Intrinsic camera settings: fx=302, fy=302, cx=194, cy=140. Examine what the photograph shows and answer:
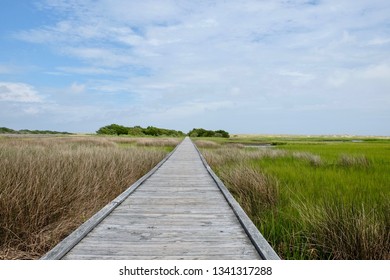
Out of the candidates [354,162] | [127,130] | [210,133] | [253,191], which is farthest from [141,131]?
[253,191]


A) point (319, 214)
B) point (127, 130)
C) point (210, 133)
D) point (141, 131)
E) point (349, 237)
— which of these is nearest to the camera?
point (349, 237)

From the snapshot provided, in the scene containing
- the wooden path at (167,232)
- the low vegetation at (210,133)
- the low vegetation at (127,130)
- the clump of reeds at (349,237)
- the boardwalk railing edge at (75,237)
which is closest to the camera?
the boardwalk railing edge at (75,237)

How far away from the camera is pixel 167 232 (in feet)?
11.7

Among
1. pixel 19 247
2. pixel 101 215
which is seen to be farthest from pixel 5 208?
pixel 101 215

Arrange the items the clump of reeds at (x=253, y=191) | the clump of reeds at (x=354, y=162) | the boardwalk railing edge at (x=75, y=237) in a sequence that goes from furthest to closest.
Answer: the clump of reeds at (x=354, y=162) → the clump of reeds at (x=253, y=191) → the boardwalk railing edge at (x=75, y=237)

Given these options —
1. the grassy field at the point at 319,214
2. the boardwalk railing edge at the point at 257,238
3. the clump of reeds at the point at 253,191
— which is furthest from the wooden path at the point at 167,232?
the clump of reeds at the point at 253,191

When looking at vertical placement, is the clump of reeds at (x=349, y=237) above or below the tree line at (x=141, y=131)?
below

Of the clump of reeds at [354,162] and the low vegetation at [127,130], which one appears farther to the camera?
the low vegetation at [127,130]

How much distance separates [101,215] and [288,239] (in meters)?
2.62

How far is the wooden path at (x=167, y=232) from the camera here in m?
2.98

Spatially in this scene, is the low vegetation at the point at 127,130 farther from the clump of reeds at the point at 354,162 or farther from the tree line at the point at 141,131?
the clump of reeds at the point at 354,162

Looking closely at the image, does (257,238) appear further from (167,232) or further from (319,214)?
(319,214)

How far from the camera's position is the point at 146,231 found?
11.7ft
